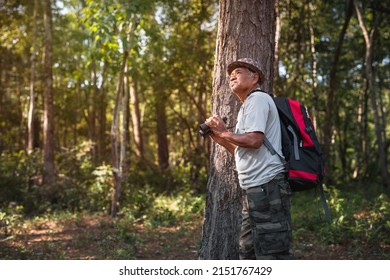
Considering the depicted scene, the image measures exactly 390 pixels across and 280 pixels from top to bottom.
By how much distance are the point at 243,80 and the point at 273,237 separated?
4.47 ft

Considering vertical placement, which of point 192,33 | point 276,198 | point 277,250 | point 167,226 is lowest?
point 167,226

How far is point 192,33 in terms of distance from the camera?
50.2 ft

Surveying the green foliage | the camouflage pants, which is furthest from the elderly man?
the green foliage

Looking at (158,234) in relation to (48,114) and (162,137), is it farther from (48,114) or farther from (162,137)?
(162,137)

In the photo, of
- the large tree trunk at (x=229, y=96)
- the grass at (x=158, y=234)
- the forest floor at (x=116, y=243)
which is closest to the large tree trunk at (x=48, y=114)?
the grass at (x=158, y=234)

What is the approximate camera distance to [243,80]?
12.8 ft

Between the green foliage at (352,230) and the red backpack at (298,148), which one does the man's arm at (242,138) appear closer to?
the red backpack at (298,148)

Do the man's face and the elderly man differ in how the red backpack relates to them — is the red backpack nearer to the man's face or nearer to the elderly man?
the elderly man

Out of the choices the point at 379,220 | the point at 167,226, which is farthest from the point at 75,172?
the point at 379,220

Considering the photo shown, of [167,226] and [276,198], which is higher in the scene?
[276,198]

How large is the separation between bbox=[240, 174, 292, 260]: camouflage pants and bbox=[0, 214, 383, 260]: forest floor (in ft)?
10.6

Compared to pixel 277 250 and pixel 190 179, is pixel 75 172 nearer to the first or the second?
pixel 190 179

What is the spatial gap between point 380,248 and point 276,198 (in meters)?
4.02
